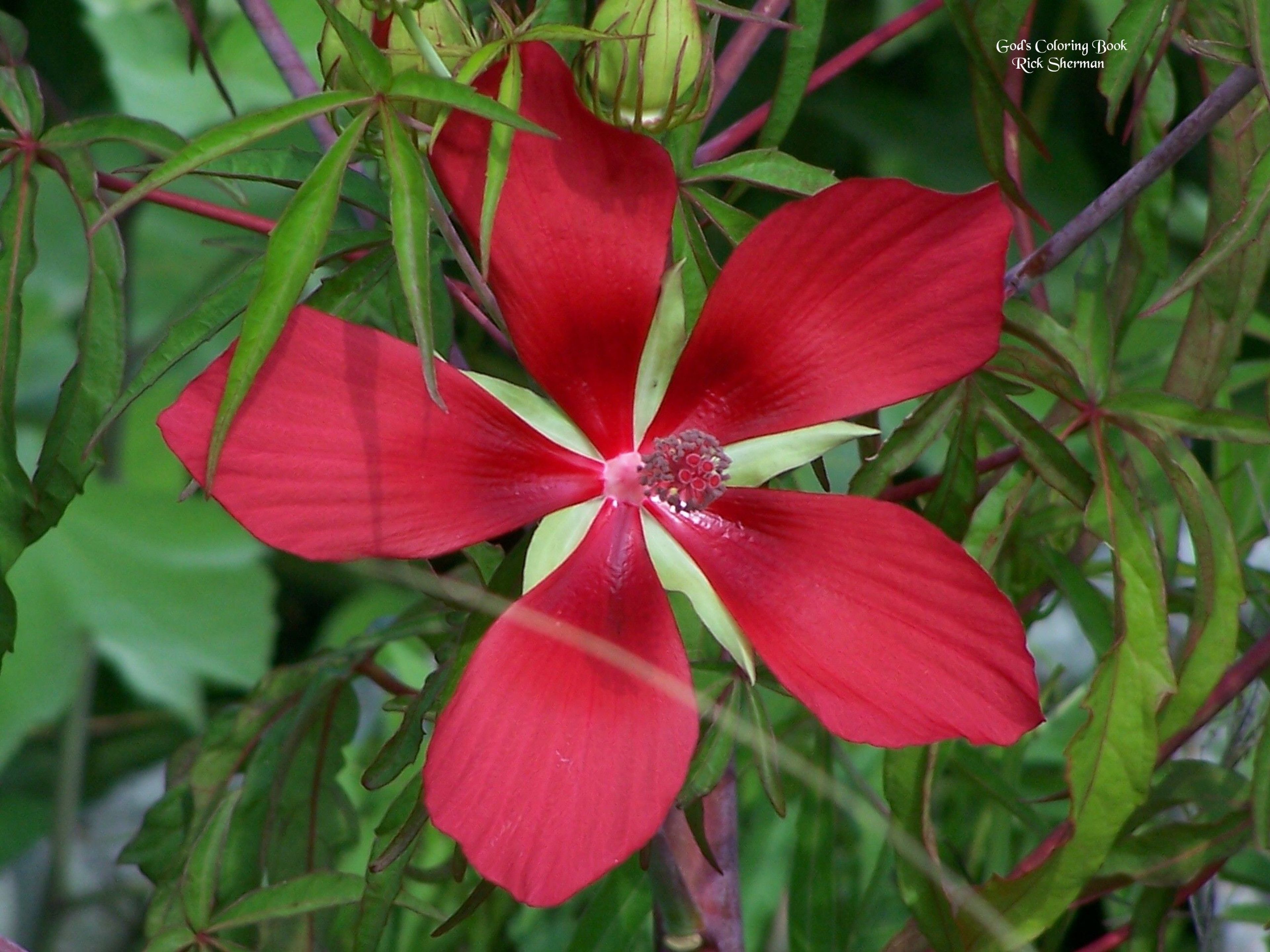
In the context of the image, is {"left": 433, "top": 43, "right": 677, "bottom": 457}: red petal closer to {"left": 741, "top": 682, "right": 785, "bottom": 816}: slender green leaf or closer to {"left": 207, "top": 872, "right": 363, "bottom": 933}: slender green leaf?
{"left": 741, "top": 682, "right": 785, "bottom": 816}: slender green leaf

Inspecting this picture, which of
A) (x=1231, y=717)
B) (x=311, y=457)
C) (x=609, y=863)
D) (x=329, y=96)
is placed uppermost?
(x=329, y=96)

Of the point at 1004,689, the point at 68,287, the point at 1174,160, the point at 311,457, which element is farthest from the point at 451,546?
the point at 68,287

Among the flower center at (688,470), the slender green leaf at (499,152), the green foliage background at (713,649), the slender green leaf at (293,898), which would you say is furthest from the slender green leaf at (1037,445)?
the slender green leaf at (293,898)

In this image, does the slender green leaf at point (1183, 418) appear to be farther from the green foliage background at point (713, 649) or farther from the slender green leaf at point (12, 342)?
the slender green leaf at point (12, 342)

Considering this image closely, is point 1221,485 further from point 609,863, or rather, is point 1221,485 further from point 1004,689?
point 609,863

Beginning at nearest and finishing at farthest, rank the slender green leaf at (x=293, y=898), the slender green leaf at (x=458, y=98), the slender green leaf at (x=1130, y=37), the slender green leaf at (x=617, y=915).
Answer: the slender green leaf at (x=458, y=98), the slender green leaf at (x=1130, y=37), the slender green leaf at (x=293, y=898), the slender green leaf at (x=617, y=915)

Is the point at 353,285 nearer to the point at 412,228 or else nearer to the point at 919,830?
the point at 412,228

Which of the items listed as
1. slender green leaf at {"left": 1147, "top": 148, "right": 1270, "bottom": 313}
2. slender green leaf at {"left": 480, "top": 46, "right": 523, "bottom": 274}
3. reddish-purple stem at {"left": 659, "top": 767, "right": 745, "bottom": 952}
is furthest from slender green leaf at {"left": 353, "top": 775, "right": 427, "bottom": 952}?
slender green leaf at {"left": 1147, "top": 148, "right": 1270, "bottom": 313}
